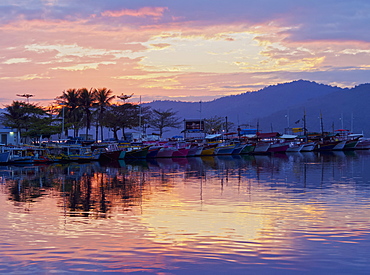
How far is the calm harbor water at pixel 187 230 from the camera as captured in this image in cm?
1597

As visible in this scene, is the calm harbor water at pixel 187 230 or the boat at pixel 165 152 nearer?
the calm harbor water at pixel 187 230

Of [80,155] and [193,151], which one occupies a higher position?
[193,151]

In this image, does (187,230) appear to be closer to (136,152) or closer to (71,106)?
(136,152)

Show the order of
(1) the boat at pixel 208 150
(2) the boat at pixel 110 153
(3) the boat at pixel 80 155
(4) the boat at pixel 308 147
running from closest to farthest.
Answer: (3) the boat at pixel 80 155, (2) the boat at pixel 110 153, (1) the boat at pixel 208 150, (4) the boat at pixel 308 147

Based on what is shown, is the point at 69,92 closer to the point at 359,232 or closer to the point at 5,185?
the point at 5,185

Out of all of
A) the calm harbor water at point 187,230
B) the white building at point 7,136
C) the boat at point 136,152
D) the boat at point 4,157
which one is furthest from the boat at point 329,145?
the calm harbor water at point 187,230

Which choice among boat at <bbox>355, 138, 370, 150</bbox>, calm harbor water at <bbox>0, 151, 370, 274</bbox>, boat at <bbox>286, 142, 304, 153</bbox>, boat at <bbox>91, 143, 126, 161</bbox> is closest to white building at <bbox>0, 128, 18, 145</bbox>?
boat at <bbox>91, 143, 126, 161</bbox>

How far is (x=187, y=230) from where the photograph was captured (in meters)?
21.3

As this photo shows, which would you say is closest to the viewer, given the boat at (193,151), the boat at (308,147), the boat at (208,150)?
the boat at (193,151)

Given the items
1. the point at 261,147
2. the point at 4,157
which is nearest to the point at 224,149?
the point at 261,147

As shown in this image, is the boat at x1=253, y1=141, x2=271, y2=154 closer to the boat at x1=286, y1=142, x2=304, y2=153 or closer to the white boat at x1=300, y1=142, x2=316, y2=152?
the boat at x1=286, y1=142, x2=304, y2=153

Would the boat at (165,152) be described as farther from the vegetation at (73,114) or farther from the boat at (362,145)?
the boat at (362,145)

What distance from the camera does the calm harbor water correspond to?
629 inches

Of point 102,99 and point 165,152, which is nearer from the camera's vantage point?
point 165,152
